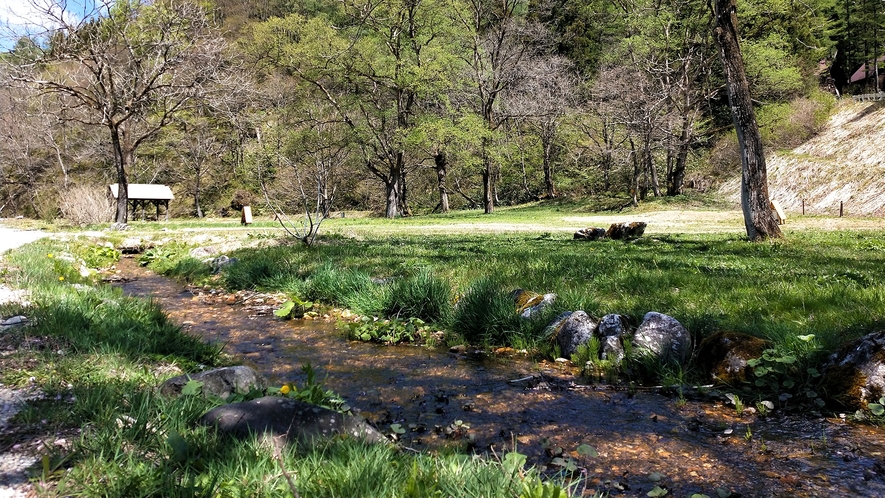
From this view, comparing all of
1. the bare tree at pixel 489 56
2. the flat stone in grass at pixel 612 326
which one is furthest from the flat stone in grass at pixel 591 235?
the bare tree at pixel 489 56

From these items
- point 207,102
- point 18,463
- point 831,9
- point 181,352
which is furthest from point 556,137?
A: point 18,463

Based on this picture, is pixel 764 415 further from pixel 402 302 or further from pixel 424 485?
pixel 402 302

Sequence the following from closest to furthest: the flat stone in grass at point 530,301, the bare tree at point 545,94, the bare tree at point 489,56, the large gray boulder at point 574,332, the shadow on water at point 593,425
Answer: the shadow on water at point 593,425
the large gray boulder at point 574,332
the flat stone in grass at point 530,301
the bare tree at point 489,56
the bare tree at point 545,94

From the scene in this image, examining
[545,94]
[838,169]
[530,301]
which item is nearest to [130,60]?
[530,301]

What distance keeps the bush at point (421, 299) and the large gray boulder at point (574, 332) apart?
1855 millimetres

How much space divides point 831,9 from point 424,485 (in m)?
66.4

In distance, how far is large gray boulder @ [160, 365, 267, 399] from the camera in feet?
11.6

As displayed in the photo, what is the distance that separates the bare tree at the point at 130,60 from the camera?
1802 centimetres

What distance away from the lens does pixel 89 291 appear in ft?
22.4

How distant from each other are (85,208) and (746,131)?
25.0 m

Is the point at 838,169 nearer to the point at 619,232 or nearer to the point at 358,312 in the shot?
the point at 619,232

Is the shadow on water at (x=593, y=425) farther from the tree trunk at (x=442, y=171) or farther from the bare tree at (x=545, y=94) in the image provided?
the bare tree at (x=545, y=94)

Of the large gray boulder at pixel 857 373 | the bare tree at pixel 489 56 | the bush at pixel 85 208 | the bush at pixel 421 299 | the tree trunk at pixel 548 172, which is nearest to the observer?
the large gray boulder at pixel 857 373

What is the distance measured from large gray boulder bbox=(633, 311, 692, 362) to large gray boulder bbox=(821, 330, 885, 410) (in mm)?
1195
